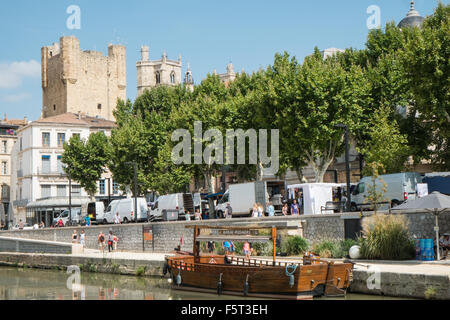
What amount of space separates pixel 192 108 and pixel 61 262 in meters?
16.0

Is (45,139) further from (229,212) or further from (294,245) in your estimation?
(294,245)

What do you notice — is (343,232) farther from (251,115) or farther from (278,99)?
(251,115)

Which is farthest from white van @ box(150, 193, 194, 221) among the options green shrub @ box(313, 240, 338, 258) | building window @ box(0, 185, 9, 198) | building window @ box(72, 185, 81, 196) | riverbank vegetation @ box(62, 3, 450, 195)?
building window @ box(0, 185, 9, 198)

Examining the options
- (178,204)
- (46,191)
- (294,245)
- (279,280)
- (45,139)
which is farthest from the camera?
(45,139)

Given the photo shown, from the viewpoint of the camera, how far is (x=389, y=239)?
21.9 metres

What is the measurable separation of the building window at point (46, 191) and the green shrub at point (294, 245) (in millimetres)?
46201

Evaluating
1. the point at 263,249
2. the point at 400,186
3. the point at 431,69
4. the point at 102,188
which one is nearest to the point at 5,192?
the point at 102,188

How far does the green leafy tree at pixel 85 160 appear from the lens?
6019 centimetres

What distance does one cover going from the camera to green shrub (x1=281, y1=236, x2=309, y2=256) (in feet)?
86.7

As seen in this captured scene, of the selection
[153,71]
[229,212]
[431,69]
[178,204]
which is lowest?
[229,212]

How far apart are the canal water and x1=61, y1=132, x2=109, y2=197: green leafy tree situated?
27.0 meters

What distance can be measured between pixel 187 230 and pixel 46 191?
38.6 meters

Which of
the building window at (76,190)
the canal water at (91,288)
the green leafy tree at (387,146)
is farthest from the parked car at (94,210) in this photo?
the green leafy tree at (387,146)

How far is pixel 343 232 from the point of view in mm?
25656
